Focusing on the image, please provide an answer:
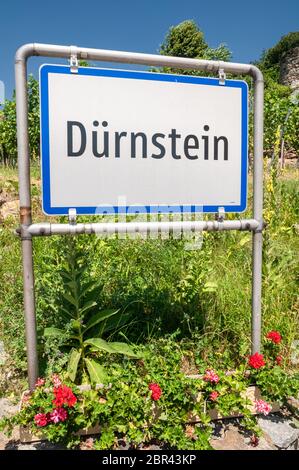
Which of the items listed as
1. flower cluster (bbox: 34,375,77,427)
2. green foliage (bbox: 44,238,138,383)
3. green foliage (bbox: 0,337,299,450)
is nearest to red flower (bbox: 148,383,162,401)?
green foliage (bbox: 0,337,299,450)

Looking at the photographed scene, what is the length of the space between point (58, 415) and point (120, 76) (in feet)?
4.91

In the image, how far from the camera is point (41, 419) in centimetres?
152

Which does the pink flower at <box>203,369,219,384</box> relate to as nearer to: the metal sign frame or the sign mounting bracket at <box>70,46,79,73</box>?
the metal sign frame

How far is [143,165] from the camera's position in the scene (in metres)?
1.75

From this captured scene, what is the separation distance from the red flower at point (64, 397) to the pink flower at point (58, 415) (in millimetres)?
20

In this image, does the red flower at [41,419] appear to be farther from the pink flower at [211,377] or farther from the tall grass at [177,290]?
the pink flower at [211,377]

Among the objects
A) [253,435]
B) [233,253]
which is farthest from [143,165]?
[233,253]

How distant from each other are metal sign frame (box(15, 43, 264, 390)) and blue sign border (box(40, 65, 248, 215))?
0.05m

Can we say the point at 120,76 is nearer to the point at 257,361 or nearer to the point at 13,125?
the point at 257,361

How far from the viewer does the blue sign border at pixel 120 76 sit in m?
1.59

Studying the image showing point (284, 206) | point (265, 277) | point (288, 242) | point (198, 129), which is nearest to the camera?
point (198, 129)

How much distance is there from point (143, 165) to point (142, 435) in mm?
1205

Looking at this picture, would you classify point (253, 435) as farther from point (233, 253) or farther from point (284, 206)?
point (284, 206)
